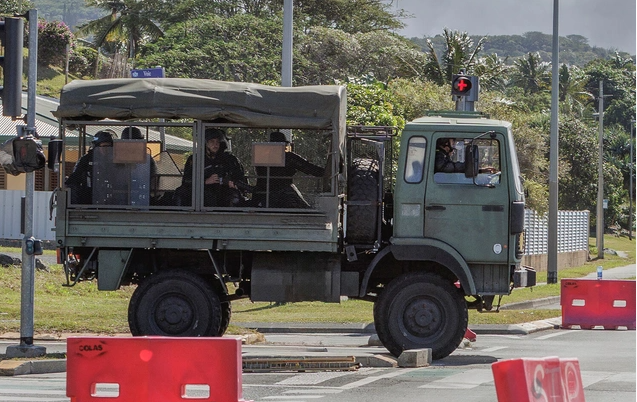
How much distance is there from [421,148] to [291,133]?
1.77m

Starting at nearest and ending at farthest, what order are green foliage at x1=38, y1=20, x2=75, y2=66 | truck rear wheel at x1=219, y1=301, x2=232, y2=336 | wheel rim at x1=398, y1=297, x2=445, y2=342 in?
wheel rim at x1=398, y1=297, x2=445, y2=342 < truck rear wheel at x1=219, y1=301, x2=232, y2=336 < green foliage at x1=38, y1=20, x2=75, y2=66

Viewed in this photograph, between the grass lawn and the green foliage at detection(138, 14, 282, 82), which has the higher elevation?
the green foliage at detection(138, 14, 282, 82)

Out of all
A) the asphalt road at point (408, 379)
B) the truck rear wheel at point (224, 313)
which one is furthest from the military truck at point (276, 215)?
the asphalt road at point (408, 379)

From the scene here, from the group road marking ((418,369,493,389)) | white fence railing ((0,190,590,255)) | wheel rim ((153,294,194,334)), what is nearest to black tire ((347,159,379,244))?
wheel rim ((153,294,194,334))

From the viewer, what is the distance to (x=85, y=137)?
45.3 feet

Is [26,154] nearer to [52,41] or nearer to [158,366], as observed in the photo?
[158,366]

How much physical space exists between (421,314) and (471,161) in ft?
6.60

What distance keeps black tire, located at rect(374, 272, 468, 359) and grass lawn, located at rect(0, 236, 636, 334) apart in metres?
3.89

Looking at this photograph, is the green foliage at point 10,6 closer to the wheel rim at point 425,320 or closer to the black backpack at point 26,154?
the black backpack at point 26,154

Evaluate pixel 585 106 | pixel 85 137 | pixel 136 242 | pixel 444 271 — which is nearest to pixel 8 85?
pixel 85 137

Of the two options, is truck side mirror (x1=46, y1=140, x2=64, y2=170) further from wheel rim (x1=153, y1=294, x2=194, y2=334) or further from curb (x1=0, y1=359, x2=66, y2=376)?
curb (x1=0, y1=359, x2=66, y2=376)

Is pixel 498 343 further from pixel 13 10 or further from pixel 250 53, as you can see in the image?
pixel 13 10

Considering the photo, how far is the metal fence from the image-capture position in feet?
124

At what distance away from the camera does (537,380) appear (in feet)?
23.1
